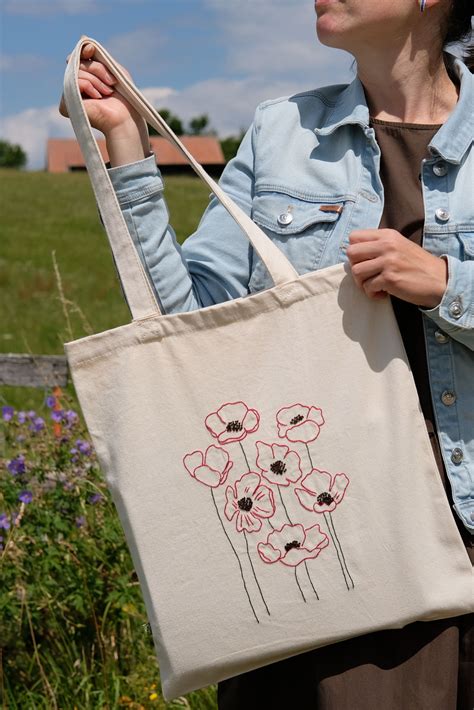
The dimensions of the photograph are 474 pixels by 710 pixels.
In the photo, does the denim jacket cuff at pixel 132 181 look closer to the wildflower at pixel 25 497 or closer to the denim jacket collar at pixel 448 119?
the denim jacket collar at pixel 448 119

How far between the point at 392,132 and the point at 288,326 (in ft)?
1.75

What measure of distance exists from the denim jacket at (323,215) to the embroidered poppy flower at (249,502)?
0.39 m

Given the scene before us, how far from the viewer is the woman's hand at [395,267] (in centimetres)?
176

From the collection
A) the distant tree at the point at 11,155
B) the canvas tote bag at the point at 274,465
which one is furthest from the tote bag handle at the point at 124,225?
the distant tree at the point at 11,155

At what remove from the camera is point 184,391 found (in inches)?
71.8

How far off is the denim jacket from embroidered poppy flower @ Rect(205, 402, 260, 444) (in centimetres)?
28

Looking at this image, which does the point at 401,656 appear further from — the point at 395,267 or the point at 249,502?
the point at 395,267

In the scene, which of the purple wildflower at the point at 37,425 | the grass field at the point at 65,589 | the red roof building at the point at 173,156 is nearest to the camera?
the grass field at the point at 65,589

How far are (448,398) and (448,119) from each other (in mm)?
593

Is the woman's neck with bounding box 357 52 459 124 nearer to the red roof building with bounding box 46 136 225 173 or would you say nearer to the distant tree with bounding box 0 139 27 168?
the red roof building with bounding box 46 136 225 173

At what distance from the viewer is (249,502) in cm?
182

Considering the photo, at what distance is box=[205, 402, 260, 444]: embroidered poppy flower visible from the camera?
1.82 metres

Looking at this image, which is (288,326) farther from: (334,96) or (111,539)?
(111,539)

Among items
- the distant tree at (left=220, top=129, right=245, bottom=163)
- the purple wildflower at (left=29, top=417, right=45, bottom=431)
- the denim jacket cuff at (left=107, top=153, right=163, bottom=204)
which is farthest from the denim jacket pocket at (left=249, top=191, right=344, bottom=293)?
the distant tree at (left=220, top=129, right=245, bottom=163)
